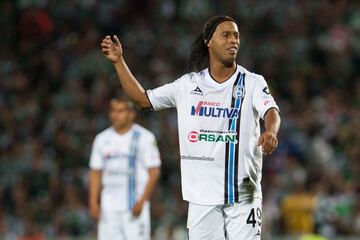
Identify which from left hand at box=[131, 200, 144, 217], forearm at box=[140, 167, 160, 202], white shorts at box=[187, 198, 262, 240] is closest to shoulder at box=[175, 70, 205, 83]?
white shorts at box=[187, 198, 262, 240]

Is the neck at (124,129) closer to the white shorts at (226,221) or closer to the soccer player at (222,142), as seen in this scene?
the soccer player at (222,142)

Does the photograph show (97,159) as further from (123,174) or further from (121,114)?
(121,114)

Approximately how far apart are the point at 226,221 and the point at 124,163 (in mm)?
4074

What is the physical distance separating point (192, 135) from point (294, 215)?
7.57m

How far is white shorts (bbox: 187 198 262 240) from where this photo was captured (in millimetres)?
7422

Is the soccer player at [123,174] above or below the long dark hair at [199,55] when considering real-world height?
below

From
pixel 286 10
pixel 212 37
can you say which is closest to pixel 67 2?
pixel 286 10

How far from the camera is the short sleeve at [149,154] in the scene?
11.4 metres

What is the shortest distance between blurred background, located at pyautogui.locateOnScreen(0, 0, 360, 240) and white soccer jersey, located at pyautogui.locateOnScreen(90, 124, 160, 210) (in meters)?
3.02

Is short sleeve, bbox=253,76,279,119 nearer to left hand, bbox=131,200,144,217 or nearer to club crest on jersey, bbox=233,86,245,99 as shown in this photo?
club crest on jersey, bbox=233,86,245,99

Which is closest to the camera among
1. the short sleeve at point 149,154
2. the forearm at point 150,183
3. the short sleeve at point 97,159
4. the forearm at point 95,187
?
the forearm at point 150,183

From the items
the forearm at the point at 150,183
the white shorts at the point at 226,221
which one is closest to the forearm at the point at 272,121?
the white shorts at the point at 226,221

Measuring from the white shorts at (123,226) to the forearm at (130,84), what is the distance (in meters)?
3.86

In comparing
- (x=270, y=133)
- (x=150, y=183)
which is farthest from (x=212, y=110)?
(x=150, y=183)
